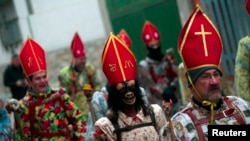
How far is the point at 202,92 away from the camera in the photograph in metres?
4.95

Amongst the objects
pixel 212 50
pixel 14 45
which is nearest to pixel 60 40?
pixel 14 45

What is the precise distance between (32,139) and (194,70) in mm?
3575

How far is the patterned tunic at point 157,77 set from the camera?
10562 millimetres

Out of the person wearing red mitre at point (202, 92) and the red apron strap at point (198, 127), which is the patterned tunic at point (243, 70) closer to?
the person wearing red mitre at point (202, 92)

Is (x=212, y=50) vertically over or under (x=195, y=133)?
over

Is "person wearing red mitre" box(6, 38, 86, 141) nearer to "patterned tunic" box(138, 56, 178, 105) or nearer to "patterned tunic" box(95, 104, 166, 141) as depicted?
"patterned tunic" box(95, 104, 166, 141)

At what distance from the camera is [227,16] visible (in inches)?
402

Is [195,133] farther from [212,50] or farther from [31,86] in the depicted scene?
[31,86]

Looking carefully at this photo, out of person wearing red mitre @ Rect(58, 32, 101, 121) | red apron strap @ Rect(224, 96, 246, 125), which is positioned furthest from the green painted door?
red apron strap @ Rect(224, 96, 246, 125)

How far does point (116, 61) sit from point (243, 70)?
1142 mm

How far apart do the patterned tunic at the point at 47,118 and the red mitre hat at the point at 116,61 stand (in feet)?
6.09

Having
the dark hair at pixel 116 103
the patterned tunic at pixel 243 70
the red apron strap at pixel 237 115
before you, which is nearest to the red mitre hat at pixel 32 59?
the dark hair at pixel 116 103

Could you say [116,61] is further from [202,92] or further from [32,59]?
[32,59]

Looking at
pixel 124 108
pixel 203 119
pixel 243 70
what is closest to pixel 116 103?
pixel 124 108
